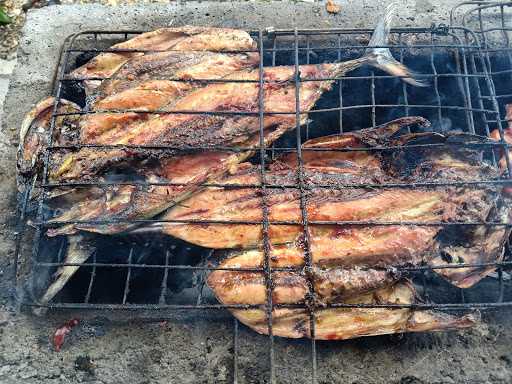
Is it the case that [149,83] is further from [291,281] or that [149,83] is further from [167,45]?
[291,281]

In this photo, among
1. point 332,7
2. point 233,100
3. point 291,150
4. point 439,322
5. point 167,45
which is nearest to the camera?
point 439,322

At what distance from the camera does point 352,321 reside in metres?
2.66

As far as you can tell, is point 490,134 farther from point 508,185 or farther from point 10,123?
point 10,123

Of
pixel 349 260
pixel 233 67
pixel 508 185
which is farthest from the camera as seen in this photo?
pixel 233 67

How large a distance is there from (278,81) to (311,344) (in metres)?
1.74

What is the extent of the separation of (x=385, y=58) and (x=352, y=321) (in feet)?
5.99

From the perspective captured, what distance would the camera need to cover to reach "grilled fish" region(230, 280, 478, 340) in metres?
2.66

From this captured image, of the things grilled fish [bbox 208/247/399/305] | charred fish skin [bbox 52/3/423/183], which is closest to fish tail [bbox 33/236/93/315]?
charred fish skin [bbox 52/3/423/183]

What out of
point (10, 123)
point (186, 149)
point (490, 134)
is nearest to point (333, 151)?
point (186, 149)

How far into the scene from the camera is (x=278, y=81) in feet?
10.8

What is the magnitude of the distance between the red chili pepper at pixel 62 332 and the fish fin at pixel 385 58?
8.41 ft

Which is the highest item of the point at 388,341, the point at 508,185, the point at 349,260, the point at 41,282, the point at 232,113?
the point at 232,113

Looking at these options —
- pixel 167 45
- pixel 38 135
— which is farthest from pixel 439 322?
pixel 38 135

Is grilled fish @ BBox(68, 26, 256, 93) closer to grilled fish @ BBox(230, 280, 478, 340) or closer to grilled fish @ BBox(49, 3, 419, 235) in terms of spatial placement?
grilled fish @ BBox(49, 3, 419, 235)
